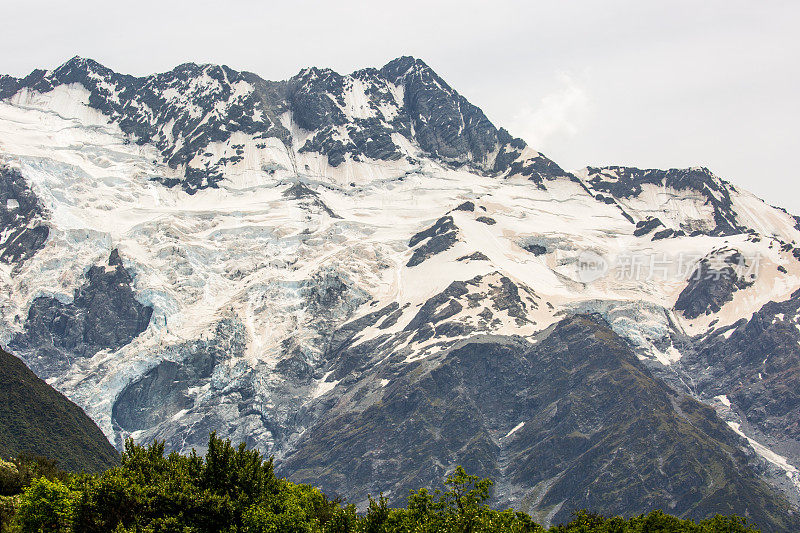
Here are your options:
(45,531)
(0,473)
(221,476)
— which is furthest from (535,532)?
(0,473)

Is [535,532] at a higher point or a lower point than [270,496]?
lower

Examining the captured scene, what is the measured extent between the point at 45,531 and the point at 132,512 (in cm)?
982

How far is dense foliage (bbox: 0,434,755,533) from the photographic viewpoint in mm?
107312

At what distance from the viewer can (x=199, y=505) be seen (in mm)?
111062

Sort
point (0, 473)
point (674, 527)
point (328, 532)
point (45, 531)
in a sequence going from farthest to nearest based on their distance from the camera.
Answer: point (674, 527)
point (0, 473)
point (328, 532)
point (45, 531)

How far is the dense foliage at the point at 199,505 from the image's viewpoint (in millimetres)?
107312

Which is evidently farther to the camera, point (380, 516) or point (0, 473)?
point (0, 473)

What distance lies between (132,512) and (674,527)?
278ft

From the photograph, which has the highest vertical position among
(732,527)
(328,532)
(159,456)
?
(159,456)

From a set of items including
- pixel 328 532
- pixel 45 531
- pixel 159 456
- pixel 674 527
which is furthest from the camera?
pixel 674 527

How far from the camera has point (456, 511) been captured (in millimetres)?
120250

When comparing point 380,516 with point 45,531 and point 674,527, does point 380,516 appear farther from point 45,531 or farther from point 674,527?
point 674,527

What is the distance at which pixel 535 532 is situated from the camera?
128500mm

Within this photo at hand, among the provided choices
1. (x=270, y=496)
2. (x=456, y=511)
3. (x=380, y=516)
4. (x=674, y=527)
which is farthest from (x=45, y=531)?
(x=674, y=527)
